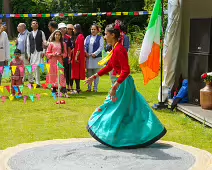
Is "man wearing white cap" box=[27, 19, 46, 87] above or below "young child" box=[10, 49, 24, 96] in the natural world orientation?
above

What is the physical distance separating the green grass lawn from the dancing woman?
3.50ft

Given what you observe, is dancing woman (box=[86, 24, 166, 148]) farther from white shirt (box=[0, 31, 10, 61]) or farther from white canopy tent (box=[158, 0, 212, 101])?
white shirt (box=[0, 31, 10, 61])

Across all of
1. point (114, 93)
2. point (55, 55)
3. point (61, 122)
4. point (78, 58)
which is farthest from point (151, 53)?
point (78, 58)

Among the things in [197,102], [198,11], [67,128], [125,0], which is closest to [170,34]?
[198,11]

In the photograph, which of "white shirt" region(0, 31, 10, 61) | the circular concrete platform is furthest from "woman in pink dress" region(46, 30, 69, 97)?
the circular concrete platform

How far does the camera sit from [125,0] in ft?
92.9

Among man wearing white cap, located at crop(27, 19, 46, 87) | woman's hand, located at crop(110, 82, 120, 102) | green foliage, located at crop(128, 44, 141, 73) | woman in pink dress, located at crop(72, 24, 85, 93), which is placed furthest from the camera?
green foliage, located at crop(128, 44, 141, 73)

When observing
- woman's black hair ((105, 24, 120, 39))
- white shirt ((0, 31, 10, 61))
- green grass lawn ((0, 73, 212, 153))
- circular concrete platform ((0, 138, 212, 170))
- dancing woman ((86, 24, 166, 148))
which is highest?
woman's black hair ((105, 24, 120, 39))

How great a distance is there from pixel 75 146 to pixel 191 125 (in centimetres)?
258

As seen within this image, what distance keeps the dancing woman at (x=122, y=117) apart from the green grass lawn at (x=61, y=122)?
3.50 feet

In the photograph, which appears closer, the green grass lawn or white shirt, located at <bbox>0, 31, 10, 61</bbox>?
the green grass lawn

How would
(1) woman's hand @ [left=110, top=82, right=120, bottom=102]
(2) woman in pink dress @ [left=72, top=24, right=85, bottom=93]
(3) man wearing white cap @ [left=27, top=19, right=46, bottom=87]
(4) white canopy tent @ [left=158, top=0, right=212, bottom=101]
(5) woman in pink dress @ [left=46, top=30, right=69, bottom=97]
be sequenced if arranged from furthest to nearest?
(3) man wearing white cap @ [left=27, top=19, right=46, bottom=87] → (2) woman in pink dress @ [left=72, top=24, right=85, bottom=93] → (5) woman in pink dress @ [left=46, top=30, right=69, bottom=97] → (4) white canopy tent @ [left=158, top=0, right=212, bottom=101] → (1) woman's hand @ [left=110, top=82, right=120, bottom=102]

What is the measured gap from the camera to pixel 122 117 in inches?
244

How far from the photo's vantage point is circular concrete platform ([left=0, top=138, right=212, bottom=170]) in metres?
5.52
